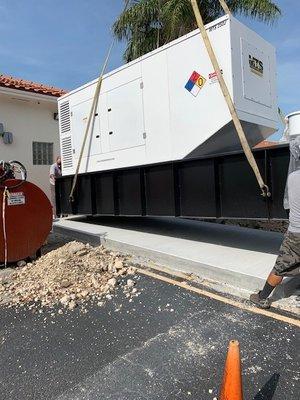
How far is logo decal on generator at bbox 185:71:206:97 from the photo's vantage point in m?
6.18

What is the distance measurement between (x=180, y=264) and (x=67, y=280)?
5.61 ft

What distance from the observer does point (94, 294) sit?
4930mm

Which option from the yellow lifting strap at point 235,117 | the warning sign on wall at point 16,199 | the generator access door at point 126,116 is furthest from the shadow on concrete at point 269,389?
the generator access door at point 126,116

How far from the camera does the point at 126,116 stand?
767cm

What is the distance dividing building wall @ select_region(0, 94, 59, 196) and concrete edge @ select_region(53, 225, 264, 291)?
18.0ft

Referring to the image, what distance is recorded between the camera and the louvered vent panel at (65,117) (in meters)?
9.47

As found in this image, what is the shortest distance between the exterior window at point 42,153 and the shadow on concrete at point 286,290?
10508 mm

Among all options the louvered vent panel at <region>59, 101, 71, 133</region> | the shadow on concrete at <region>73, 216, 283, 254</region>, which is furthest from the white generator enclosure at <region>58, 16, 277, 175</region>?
the shadow on concrete at <region>73, 216, 283, 254</region>

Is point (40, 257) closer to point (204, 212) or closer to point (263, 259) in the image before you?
point (204, 212)

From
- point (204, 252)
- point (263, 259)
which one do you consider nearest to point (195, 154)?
point (204, 252)

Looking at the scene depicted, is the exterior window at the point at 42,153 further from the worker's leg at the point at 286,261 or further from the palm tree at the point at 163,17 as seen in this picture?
the worker's leg at the point at 286,261

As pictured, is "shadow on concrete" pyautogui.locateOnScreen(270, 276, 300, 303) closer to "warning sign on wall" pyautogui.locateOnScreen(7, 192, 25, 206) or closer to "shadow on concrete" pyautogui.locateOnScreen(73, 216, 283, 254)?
"shadow on concrete" pyautogui.locateOnScreen(73, 216, 283, 254)

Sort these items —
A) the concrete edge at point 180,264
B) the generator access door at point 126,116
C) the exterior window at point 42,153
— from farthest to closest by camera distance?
the exterior window at point 42,153, the generator access door at point 126,116, the concrete edge at point 180,264

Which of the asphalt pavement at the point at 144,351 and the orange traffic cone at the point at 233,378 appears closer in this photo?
the orange traffic cone at the point at 233,378
